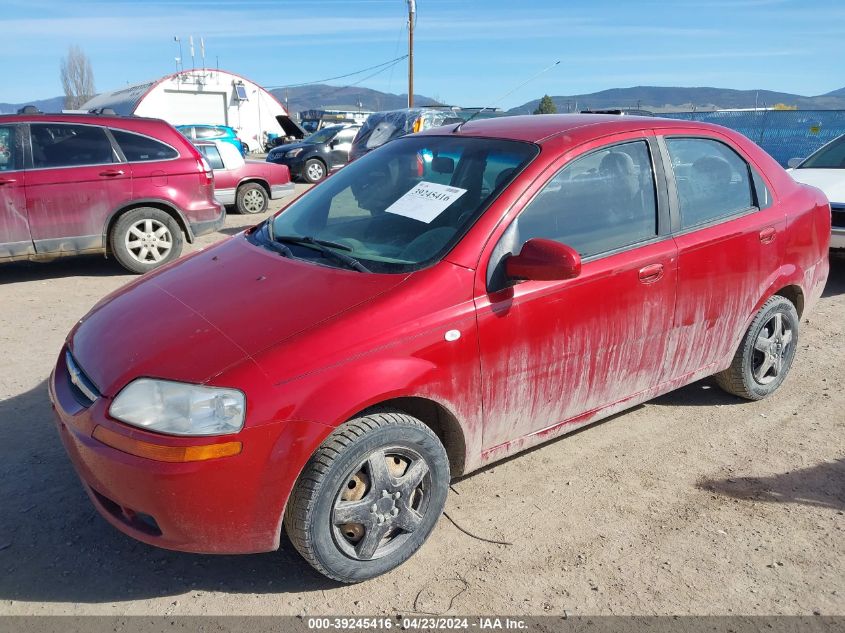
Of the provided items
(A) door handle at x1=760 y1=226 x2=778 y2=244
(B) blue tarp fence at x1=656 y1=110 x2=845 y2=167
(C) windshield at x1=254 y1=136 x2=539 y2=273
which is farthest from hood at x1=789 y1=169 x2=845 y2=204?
(B) blue tarp fence at x1=656 y1=110 x2=845 y2=167

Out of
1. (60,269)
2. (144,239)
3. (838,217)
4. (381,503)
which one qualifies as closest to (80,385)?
(381,503)

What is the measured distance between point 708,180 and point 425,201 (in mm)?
1698

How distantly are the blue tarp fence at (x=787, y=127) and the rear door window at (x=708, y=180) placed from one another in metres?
15.1

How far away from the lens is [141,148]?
7609 mm

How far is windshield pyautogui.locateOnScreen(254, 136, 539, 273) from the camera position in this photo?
3.02m

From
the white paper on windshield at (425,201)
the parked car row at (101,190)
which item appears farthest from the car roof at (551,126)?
the parked car row at (101,190)

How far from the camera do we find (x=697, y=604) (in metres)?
2.64

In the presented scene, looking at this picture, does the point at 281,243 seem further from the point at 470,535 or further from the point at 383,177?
the point at 470,535

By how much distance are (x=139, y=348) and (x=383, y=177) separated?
5.13 feet

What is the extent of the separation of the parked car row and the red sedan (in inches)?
171

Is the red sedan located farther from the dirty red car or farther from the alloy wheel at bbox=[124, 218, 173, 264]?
the dirty red car

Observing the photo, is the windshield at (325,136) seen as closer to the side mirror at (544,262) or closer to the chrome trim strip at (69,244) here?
the chrome trim strip at (69,244)

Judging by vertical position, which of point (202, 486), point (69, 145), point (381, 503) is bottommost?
point (381, 503)

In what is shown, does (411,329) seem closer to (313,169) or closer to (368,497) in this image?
(368,497)
